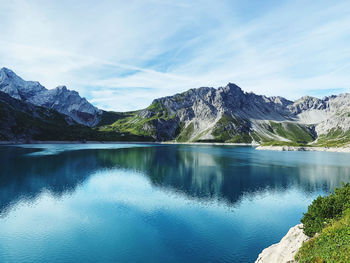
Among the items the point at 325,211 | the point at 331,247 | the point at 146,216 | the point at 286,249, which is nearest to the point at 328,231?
the point at 331,247

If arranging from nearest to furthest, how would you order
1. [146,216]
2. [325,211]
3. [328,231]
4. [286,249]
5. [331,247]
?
[331,247] → [328,231] → [286,249] → [325,211] → [146,216]

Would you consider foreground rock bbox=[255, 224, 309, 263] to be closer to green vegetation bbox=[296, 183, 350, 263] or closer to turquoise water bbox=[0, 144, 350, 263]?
green vegetation bbox=[296, 183, 350, 263]

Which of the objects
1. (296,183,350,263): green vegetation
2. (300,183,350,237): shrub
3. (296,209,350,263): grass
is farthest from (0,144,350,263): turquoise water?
(296,209,350,263): grass

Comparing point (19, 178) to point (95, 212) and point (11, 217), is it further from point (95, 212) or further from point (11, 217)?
point (95, 212)

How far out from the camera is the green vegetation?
16031 mm

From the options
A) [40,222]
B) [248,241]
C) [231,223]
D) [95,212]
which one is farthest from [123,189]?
[248,241]

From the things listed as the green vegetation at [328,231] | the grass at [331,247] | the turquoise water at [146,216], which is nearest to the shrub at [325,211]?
the green vegetation at [328,231]

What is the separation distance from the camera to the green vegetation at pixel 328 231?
52.6 ft

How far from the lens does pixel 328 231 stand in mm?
19453

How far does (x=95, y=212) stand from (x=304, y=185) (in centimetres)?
6437

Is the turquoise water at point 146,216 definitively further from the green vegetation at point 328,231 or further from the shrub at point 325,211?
the green vegetation at point 328,231

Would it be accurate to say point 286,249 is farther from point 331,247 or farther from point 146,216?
point 146,216

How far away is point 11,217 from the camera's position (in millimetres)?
40750

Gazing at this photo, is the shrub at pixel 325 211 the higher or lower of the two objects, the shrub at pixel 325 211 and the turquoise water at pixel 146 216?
the higher
